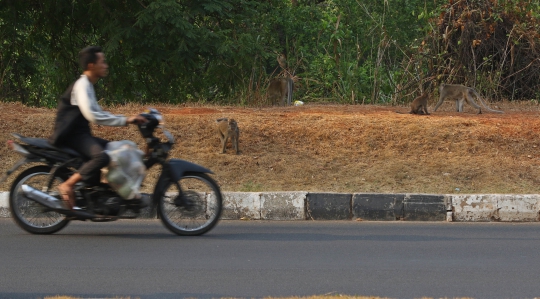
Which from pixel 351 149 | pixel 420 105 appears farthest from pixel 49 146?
pixel 420 105

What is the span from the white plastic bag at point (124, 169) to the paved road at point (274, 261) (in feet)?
1.62

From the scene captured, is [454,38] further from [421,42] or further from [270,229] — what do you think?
[270,229]

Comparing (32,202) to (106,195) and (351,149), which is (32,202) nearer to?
(106,195)

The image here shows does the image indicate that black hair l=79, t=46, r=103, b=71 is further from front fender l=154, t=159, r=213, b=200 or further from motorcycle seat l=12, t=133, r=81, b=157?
front fender l=154, t=159, r=213, b=200

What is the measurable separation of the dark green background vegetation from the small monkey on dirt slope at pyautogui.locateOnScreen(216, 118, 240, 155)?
471 cm

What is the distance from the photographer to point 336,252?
6.86 m

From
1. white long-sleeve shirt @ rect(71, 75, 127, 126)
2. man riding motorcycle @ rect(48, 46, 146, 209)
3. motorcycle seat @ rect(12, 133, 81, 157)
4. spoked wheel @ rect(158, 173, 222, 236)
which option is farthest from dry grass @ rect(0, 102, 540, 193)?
white long-sleeve shirt @ rect(71, 75, 127, 126)

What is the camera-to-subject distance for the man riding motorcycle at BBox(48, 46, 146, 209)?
23.0ft

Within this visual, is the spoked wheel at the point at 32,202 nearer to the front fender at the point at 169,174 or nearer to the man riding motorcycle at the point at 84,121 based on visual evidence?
the man riding motorcycle at the point at 84,121

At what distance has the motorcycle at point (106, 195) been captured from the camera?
7.23 m

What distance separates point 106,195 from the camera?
726cm

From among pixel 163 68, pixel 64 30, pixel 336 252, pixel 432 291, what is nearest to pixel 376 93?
pixel 163 68

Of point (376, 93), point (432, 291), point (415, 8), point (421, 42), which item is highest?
point (415, 8)

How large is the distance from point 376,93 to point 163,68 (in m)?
4.76
